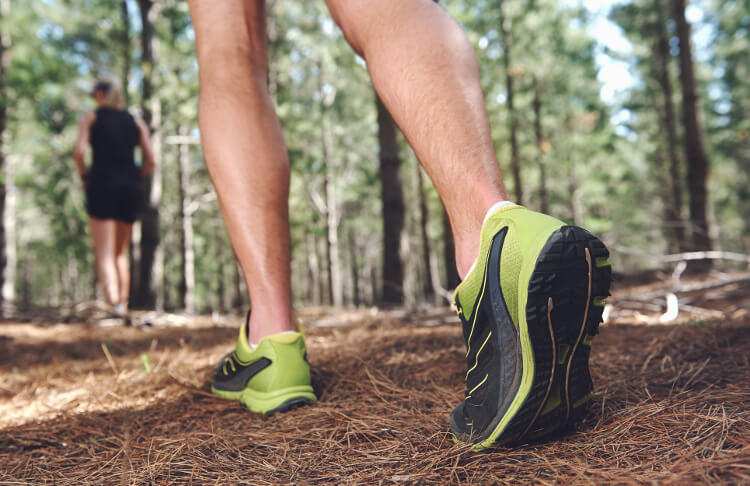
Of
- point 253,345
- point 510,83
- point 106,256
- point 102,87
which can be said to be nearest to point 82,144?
point 102,87

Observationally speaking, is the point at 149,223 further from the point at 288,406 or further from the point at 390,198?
the point at 288,406

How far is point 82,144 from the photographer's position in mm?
4352

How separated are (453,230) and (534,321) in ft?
0.83

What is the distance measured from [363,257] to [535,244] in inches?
1023

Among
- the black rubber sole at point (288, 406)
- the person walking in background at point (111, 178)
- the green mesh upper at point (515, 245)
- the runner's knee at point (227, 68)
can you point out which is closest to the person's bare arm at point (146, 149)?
the person walking in background at point (111, 178)

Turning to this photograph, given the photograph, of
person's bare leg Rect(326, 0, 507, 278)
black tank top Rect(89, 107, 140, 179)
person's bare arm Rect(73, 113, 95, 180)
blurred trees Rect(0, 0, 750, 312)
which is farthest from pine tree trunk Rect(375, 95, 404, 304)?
person's bare leg Rect(326, 0, 507, 278)

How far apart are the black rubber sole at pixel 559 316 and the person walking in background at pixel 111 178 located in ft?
12.5

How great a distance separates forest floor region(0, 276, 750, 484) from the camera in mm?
770

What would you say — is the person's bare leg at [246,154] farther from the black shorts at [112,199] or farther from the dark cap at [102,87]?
the dark cap at [102,87]

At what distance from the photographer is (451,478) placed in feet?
2.47

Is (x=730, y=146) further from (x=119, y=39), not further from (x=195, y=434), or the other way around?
(x=195, y=434)

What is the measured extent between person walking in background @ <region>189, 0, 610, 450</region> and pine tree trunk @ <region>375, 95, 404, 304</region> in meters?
4.62

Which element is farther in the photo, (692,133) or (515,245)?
(692,133)

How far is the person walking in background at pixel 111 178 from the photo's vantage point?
424 cm
